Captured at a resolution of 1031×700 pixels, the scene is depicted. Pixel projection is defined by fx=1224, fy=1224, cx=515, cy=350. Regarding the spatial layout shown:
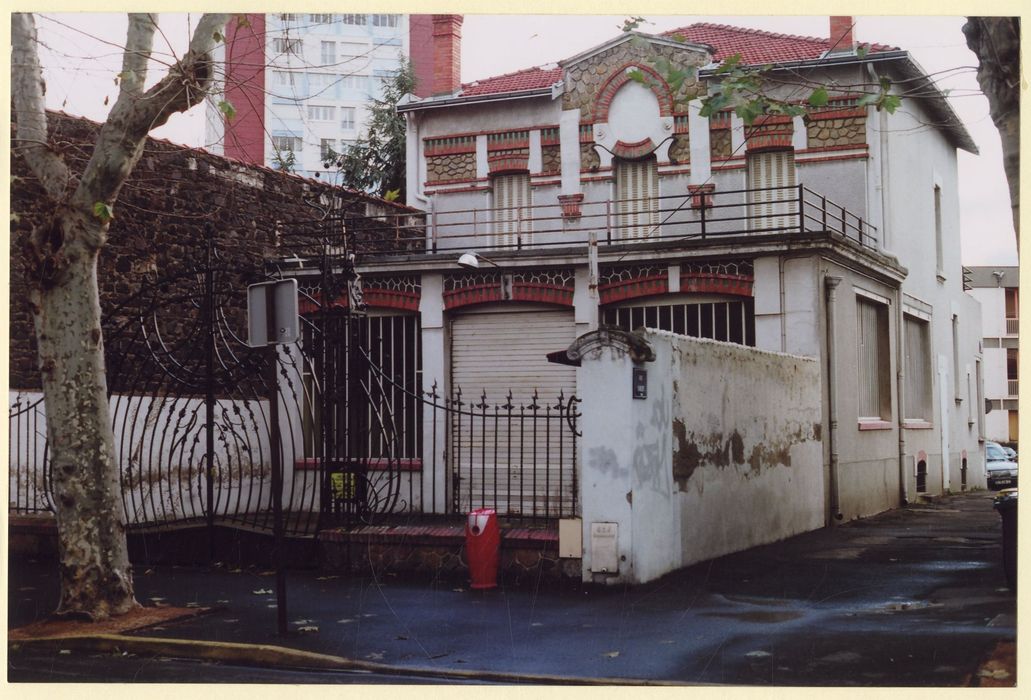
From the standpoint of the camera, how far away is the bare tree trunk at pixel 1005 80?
7.99 metres

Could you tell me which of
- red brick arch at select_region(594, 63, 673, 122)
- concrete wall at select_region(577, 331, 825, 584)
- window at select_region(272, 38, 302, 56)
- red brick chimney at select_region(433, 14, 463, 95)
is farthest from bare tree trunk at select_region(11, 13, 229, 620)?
red brick chimney at select_region(433, 14, 463, 95)

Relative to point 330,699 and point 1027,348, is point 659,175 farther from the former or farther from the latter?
point 330,699

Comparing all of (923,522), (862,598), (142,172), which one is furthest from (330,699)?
(923,522)

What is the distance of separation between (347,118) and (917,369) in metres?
50.6

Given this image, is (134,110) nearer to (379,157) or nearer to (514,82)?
(514,82)

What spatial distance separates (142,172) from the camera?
17.7 m

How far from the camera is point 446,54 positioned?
81.5 ft

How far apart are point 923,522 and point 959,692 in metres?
11.3

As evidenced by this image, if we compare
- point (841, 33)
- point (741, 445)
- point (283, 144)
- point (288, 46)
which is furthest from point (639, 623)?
point (283, 144)

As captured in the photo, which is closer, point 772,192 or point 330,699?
point 330,699

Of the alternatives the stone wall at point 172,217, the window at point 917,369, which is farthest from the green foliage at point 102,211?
the window at point 917,369

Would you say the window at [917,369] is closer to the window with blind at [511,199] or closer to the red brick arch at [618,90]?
the red brick arch at [618,90]

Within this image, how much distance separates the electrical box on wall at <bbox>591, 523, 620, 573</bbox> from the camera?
12.0 meters

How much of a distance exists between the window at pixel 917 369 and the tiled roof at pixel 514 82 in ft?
26.8
